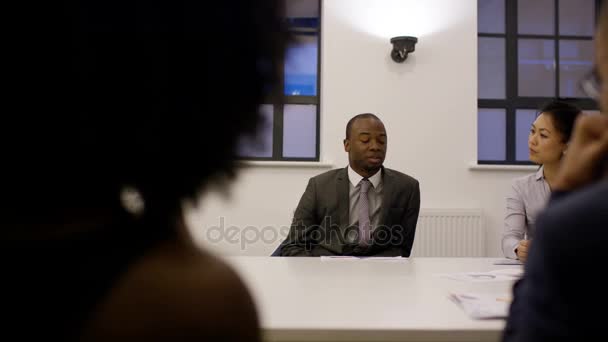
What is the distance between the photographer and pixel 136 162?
0.45 m

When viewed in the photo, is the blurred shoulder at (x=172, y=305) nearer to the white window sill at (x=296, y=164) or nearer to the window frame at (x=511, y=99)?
the white window sill at (x=296, y=164)

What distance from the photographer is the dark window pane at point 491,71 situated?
15.8 ft

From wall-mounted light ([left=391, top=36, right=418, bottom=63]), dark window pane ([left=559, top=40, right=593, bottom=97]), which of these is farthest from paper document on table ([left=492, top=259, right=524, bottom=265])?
dark window pane ([left=559, top=40, right=593, bottom=97])

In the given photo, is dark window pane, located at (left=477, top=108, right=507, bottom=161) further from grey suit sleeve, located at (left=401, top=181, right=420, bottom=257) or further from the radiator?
grey suit sleeve, located at (left=401, top=181, right=420, bottom=257)

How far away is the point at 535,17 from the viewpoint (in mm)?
4852

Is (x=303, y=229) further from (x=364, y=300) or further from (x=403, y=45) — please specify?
(x=403, y=45)

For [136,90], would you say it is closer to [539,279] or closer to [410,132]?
[539,279]

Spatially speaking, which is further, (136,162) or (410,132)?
(410,132)

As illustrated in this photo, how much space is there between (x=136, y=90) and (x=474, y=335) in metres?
0.97

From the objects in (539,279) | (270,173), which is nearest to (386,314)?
(539,279)

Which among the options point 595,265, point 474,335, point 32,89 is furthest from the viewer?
point 474,335

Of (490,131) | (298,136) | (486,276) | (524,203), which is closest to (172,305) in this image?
(486,276)

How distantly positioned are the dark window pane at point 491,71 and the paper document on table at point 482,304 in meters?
3.55

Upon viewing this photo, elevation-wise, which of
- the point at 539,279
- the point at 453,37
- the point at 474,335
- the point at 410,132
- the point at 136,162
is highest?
the point at 453,37
